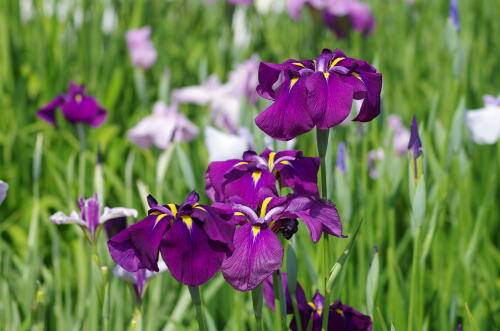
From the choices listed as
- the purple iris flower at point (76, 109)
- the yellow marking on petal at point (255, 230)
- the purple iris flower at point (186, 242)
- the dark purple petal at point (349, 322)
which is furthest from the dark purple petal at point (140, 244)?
the purple iris flower at point (76, 109)

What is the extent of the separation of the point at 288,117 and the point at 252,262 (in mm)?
211

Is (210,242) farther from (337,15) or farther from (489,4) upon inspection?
(489,4)

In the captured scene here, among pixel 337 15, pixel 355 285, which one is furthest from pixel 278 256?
pixel 337 15

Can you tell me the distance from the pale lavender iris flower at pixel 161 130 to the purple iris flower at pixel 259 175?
100cm

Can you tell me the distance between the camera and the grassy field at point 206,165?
1409mm

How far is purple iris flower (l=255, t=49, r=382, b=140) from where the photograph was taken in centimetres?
85

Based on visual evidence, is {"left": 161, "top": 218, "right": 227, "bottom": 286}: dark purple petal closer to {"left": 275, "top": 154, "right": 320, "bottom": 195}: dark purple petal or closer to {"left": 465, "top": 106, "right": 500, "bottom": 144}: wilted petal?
{"left": 275, "top": 154, "right": 320, "bottom": 195}: dark purple petal

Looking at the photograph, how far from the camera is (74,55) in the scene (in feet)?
10.5

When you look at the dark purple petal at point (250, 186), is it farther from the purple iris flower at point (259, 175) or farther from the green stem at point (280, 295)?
the green stem at point (280, 295)

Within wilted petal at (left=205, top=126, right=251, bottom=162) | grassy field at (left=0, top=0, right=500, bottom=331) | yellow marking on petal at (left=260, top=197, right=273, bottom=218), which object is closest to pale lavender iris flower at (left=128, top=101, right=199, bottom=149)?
grassy field at (left=0, top=0, right=500, bottom=331)

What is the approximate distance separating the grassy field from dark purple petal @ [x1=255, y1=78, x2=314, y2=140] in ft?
0.85

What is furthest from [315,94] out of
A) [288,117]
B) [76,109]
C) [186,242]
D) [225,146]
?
[76,109]

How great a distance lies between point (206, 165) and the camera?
2.19m

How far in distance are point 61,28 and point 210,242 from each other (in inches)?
114
